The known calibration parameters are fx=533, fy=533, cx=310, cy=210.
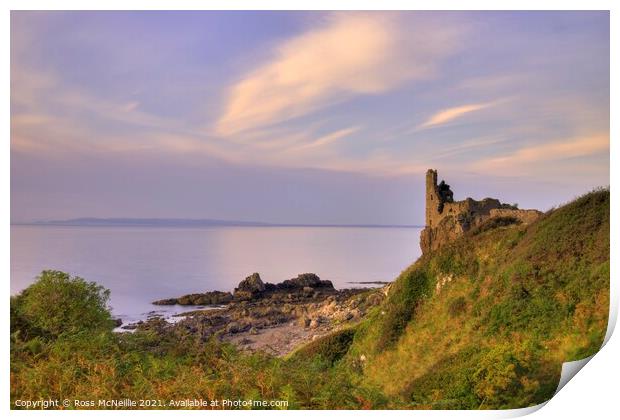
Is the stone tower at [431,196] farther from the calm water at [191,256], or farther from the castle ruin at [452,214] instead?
the calm water at [191,256]

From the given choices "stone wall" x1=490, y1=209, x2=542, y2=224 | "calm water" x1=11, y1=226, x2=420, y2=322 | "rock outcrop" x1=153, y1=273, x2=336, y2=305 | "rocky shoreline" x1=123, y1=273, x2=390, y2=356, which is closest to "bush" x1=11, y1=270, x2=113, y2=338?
"calm water" x1=11, y1=226, x2=420, y2=322

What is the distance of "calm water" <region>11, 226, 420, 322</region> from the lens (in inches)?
333

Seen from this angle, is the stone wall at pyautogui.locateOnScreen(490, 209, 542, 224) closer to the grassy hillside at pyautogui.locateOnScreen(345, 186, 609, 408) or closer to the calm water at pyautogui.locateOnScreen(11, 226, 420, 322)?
the grassy hillside at pyautogui.locateOnScreen(345, 186, 609, 408)

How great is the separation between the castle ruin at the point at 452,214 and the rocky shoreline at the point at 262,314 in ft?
8.12

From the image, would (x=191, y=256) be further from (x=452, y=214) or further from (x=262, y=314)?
(x=452, y=214)

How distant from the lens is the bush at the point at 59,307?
784cm

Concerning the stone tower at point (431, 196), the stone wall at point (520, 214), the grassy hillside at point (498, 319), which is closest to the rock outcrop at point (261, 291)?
the grassy hillside at point (498, 319)

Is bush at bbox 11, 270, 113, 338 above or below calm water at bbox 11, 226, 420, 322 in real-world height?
below

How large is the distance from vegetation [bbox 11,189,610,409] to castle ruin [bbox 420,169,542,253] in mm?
873

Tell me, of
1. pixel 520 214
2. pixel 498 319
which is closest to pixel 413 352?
pixel 498 319
